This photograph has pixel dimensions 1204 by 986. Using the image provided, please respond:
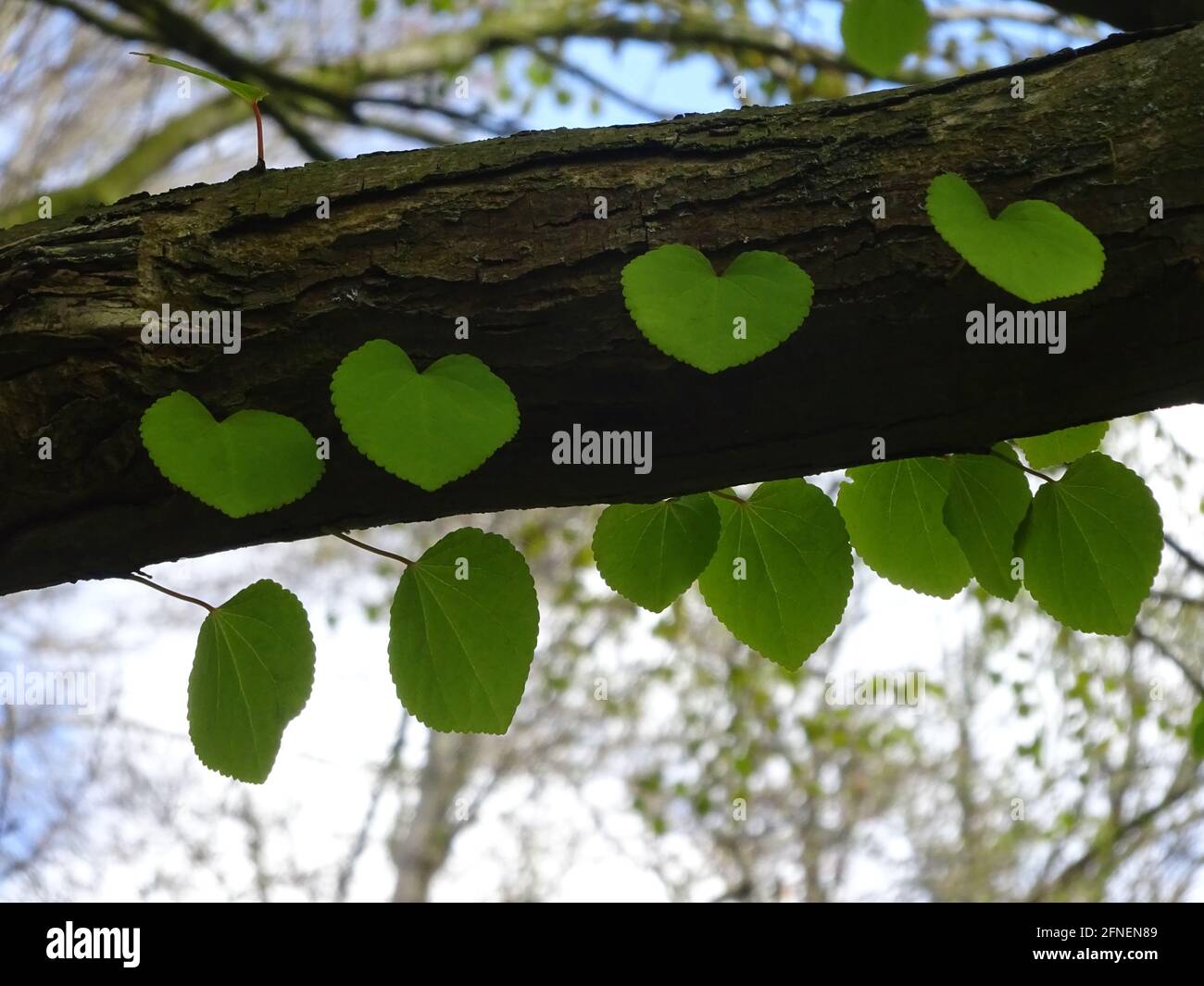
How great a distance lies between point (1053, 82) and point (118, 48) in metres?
4.17

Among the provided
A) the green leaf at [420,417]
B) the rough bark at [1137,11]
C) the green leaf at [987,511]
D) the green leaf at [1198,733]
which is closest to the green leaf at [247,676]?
the green leaf at [420,417]

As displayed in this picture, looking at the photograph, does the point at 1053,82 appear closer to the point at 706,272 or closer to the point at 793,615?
the point at 706,272

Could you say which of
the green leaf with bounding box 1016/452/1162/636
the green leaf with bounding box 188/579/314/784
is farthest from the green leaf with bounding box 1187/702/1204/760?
the green leaf with bounding box 188/579/314/784

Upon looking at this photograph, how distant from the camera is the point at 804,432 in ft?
1.81

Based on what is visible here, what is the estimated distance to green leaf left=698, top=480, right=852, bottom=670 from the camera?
0.63 m

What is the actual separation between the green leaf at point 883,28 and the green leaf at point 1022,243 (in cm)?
46

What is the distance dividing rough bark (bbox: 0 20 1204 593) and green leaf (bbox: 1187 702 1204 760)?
1.31ft

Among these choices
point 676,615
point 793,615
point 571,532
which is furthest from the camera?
point 676,615

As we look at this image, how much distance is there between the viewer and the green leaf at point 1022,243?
0.47 meters

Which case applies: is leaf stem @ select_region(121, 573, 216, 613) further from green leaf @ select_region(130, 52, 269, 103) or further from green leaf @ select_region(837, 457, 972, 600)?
green leaf @ select_region(837, 457, 972, 600)

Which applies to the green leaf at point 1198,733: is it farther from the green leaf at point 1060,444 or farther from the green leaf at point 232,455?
the green leaf at point 232,455

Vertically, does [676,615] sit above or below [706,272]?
below

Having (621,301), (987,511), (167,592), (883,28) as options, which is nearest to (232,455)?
(167,592)
